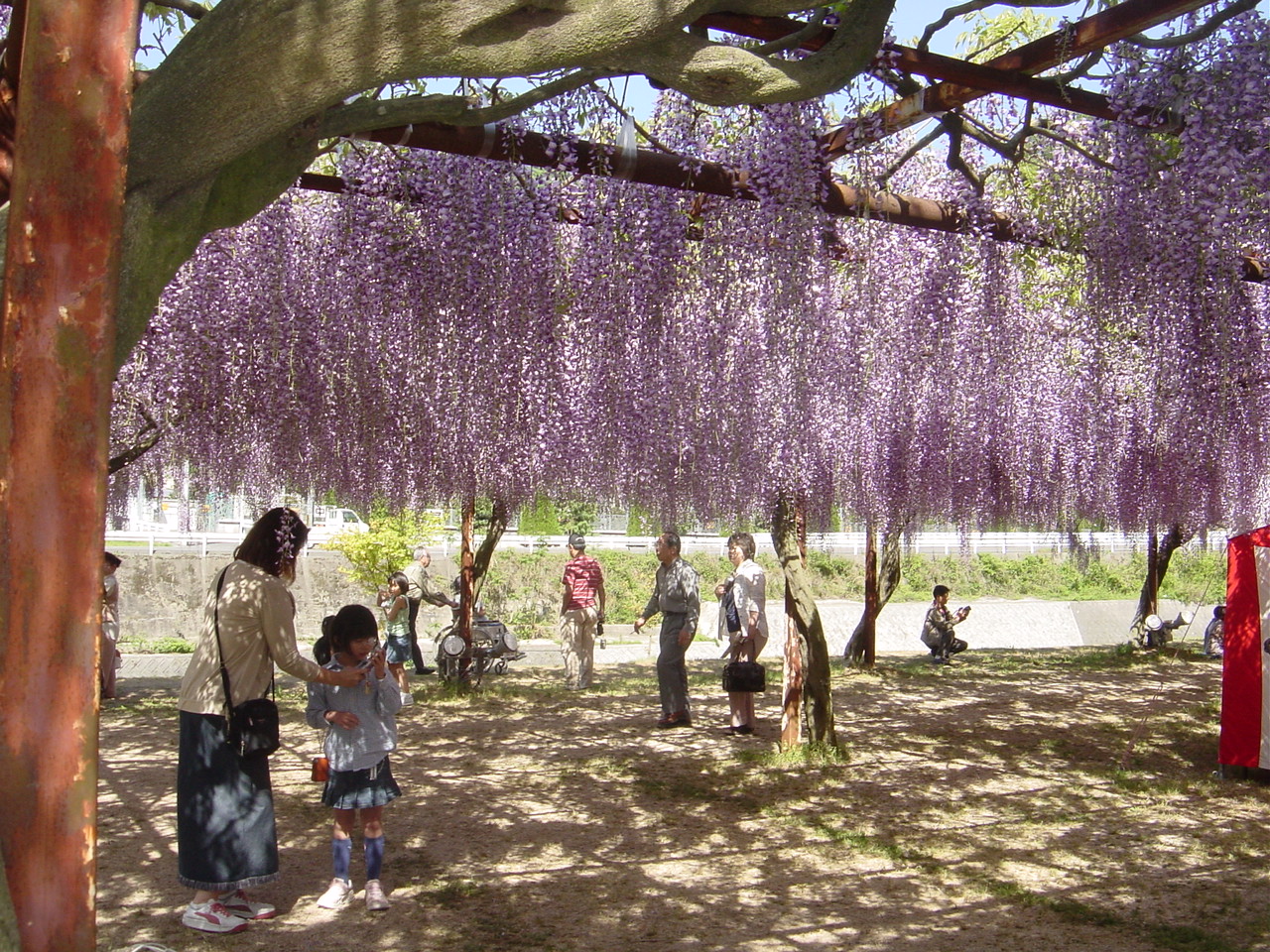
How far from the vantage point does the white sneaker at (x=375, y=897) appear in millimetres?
4227

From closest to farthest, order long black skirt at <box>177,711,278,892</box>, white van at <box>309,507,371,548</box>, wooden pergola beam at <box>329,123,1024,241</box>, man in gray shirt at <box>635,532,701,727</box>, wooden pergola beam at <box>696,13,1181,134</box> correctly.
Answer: wooden pergola beam at <box>696,13,1181,134</box>, long black skirt at <box>177,711,278,892</box>, wooden pergola beam at <box>329,123,1024,241</box>, man in gray shirt at <box>635,532,701,727</box>, white van at <box>309,507,371,548</box>

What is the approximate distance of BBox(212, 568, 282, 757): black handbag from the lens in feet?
12.7

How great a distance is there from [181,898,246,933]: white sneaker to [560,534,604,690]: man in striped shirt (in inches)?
264

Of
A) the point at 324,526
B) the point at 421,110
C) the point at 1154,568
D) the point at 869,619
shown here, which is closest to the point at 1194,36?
the point at 421,110

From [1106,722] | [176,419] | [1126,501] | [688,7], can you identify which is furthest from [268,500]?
[1126,501]

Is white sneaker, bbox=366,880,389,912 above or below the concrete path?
above

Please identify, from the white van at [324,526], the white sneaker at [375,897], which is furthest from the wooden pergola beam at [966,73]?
the white van at [324,526]

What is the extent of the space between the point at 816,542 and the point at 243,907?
1733cm

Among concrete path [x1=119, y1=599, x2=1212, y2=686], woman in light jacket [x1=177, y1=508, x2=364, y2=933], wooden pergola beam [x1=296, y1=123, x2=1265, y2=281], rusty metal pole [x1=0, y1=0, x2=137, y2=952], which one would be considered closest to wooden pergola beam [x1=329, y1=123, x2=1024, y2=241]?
wooden pergola beam [x1=296, y1=123, x2=1265, y2=281]

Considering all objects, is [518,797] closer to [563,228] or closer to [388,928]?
[388,928]

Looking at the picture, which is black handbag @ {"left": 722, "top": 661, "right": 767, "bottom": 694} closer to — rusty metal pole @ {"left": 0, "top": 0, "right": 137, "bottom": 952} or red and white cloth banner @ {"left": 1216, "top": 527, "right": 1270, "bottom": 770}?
red and white cloth banner @ {"left": 1216, "top": 527, "right": 1270, "bottom": 770}

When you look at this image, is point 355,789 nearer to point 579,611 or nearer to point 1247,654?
point 1247,654

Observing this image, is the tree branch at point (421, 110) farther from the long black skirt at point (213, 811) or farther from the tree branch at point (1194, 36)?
the tree branch at point (1194, 36)

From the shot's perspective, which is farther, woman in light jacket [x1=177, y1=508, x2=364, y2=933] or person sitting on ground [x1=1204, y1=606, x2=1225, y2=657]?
person sitting on ground [x1=1204, y1=606, x2=1225, y2=657]
